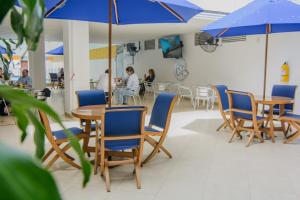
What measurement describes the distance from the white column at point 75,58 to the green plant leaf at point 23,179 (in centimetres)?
674

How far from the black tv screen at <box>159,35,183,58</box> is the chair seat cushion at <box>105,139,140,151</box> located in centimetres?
847

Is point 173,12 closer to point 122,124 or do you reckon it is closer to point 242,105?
point 122,124

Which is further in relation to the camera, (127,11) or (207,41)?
(207,41)

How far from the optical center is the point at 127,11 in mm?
3805

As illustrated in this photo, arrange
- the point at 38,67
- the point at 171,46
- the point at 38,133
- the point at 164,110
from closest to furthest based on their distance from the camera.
A: the point at 38,133
the point at 164,110
the point at 38,67
the point at 171,46

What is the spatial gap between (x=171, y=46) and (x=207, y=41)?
6.44ft

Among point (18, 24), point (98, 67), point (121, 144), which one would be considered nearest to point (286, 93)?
point (121, 144)

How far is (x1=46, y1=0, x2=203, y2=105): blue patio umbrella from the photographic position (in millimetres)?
3518

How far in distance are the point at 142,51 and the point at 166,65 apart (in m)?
2.20

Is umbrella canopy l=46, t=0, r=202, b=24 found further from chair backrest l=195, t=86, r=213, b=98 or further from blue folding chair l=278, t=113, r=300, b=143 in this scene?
chair backrest l=195, t=86, r=213, b=98

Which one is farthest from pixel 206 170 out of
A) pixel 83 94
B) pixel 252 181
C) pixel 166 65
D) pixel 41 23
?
pixel 166 65

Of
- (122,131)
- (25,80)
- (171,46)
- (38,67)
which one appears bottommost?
(122,131)

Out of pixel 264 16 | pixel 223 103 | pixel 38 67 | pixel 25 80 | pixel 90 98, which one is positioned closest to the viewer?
pixel 264 16

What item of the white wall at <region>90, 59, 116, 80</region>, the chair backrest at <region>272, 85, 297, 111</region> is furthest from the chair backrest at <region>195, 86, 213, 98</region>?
the white wall at <region>90, 59, 116, 80</region>
